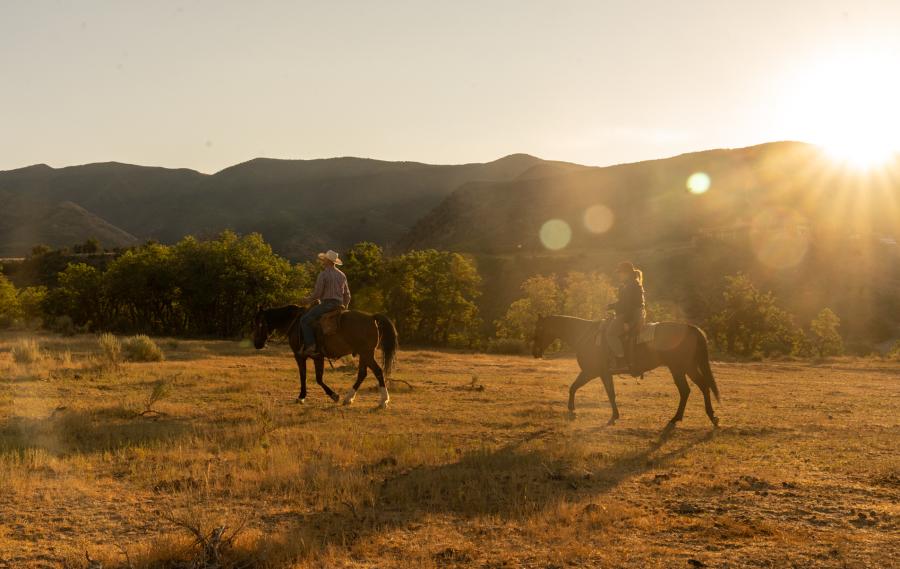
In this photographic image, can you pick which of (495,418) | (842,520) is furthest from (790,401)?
(842,520)

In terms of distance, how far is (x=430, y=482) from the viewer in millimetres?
7711

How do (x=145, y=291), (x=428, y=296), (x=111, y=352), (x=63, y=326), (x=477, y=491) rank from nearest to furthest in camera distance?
(x=477, y=491)
(x=111, y=352)
(x=63, y=326)
(x=145, y=291)
(x=428, y=296)

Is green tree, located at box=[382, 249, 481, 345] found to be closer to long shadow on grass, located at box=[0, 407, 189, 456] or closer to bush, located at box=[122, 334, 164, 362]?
bush, located at box=[122, 334, 164, 362]

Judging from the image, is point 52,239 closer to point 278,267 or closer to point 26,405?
point 278,267

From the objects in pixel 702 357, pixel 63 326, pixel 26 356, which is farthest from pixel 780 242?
pixel 26 356

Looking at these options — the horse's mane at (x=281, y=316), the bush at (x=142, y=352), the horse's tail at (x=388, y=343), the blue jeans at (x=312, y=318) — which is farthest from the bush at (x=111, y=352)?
the horse's tail at (x=388, y=343)

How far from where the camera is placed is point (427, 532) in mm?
6258

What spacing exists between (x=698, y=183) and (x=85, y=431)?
478ft

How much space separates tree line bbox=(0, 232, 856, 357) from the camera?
40.9 meters

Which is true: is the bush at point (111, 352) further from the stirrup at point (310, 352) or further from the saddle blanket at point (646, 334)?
the saddle blanket at point (646, 334)

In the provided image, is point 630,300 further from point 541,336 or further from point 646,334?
point 541,336

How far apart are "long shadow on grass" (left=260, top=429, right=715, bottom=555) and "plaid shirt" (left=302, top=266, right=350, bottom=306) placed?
5744mm

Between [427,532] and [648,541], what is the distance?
208 centimetres

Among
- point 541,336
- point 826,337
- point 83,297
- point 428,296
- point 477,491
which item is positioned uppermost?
point 428,296
